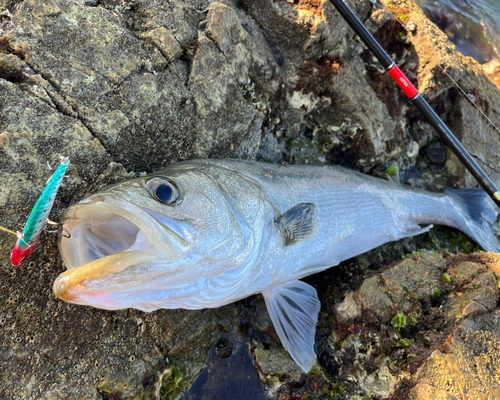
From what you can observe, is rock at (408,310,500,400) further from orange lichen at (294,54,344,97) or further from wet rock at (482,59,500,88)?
wet rock at (482,59,500,88)

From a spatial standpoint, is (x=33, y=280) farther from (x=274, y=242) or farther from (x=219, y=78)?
(x=219, y=78)

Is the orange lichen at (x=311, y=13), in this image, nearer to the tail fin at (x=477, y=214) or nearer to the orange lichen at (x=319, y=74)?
the orange lichen at (x=319, y=74)

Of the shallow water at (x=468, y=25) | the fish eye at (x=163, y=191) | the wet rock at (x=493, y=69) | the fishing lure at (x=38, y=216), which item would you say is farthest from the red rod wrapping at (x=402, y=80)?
the wet rock at (x=493, y=69)

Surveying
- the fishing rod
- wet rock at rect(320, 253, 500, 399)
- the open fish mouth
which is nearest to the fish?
the open fish mouth

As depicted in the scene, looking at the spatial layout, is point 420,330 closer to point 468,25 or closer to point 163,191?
point 163,191

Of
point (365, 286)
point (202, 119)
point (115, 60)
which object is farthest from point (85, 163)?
point (365, 286)
